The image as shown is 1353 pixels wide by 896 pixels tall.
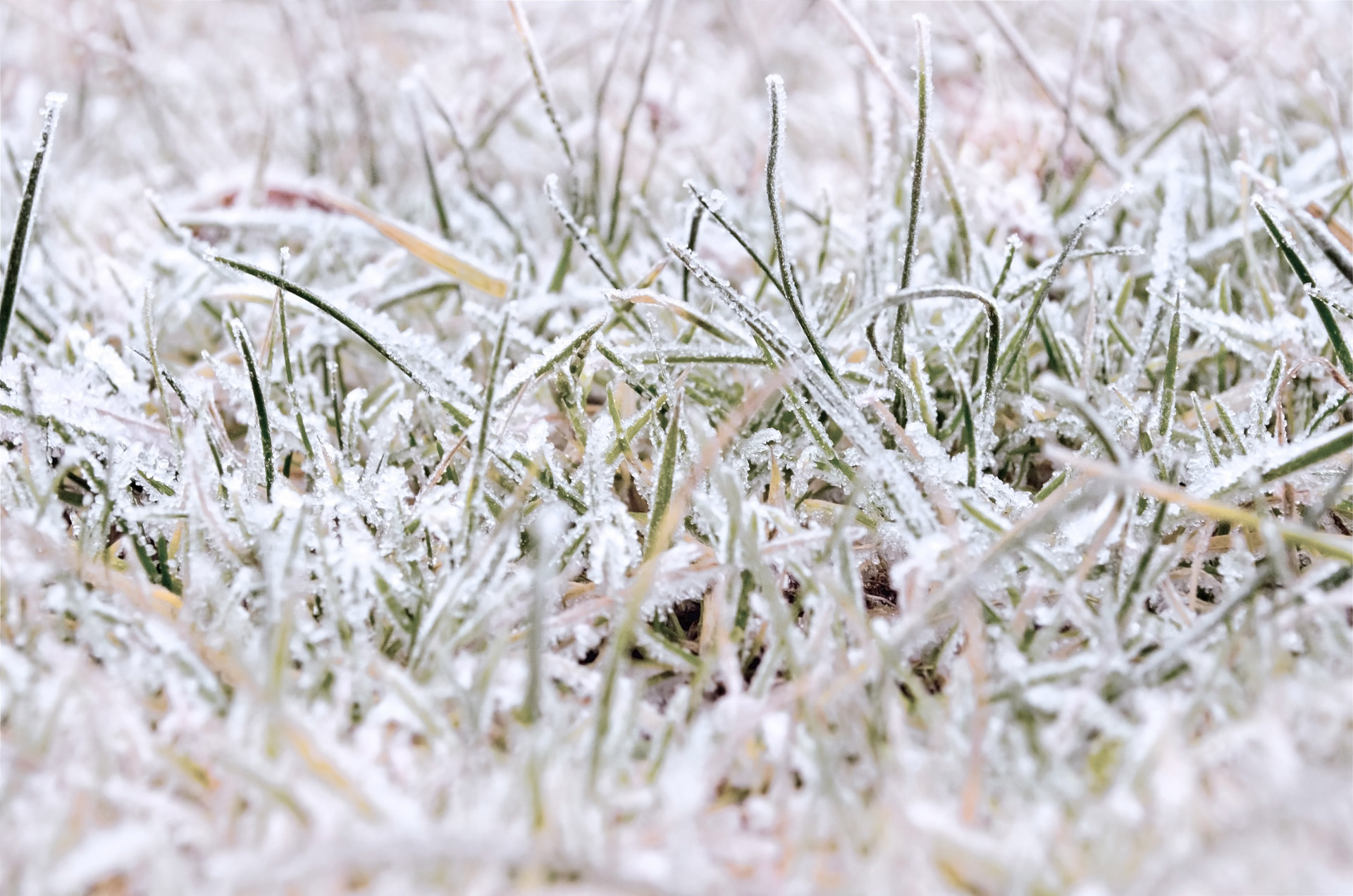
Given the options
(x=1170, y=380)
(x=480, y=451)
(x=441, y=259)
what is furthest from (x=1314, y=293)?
(x=441, y=259)

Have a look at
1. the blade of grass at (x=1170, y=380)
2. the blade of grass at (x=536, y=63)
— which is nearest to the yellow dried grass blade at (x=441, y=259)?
the blade of grass at (x=536, y=63)

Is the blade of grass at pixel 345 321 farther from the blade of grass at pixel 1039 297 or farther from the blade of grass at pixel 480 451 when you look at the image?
the blade of grass at pixel 1039 297

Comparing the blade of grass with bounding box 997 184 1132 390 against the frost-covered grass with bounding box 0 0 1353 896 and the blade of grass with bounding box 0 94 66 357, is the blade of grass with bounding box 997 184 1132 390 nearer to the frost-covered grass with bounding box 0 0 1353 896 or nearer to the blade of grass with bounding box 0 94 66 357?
the frost-covered grass with bounding box 0 0 1353 896

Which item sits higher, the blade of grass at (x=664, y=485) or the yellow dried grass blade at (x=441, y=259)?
the yellow dried grass blade at (x=441, y=259)

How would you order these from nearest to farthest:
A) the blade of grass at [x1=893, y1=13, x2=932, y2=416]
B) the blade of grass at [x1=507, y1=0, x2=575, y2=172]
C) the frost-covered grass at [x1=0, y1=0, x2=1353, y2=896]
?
the frost-covered grass at [x1=0, y1=0, x2=1353, y2=896], the blade of grass at [x1=893, y1=13, x2=932, y2=416], the blade of grass at [x1=507, y1=0, x2=575, y2=172]

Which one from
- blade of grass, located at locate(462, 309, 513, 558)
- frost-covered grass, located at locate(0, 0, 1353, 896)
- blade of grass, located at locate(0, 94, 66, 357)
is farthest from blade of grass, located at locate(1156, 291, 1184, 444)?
blade of grass, located at locate(0, 94, 66, 357)

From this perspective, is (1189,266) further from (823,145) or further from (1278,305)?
(823,145)

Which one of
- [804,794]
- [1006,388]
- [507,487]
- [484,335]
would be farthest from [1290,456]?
[484,335]

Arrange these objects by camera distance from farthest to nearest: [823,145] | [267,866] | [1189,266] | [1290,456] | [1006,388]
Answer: [823,145] → [1189,266] → [1006,388] → [1290,456] → [267,866]
